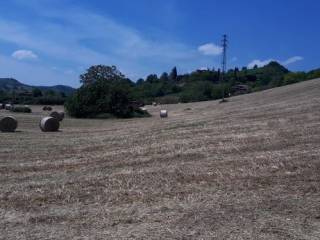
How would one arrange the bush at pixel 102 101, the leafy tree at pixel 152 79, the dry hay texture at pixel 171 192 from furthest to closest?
the leafy tree at pixel 152 79 < the bush at pixel 102 101 < the dry hay texture at pixel 171 192

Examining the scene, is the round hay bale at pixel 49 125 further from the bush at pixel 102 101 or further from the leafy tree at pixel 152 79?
the leafy tree at pixel 152 79

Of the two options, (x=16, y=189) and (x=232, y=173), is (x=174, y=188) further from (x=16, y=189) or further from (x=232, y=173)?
(x=16, y=189)

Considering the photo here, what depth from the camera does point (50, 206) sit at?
29.7ft

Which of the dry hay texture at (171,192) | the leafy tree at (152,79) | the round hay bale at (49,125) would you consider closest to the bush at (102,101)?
the round hay bale at (49,125)

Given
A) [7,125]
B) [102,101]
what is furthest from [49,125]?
[102,101]

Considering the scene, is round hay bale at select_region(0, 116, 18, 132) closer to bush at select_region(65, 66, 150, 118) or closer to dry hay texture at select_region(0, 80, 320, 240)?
dry hay texture at select_region(0, 80, 320, 240)

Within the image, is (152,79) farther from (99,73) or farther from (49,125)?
(49,125)

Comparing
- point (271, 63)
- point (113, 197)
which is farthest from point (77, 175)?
point (271, 63)

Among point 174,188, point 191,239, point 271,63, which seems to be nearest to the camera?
point 191,239

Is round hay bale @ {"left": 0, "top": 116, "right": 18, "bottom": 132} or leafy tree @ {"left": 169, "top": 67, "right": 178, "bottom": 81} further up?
leafy tree @ {"left": 169, "top": 67, "right": 178, "bottom": 81}

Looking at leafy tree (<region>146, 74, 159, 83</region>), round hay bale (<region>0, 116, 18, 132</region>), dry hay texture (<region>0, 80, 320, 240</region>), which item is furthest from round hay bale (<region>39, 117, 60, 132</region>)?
leafy tree (<region>146, 74, 159, 83</region>)

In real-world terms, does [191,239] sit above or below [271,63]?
below

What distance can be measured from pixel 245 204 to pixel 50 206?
3204 millimetres

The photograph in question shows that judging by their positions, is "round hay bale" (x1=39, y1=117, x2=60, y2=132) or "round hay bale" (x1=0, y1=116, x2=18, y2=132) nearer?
"round hay bale" (x1=0, y1=116, x2=18, y2=132)
